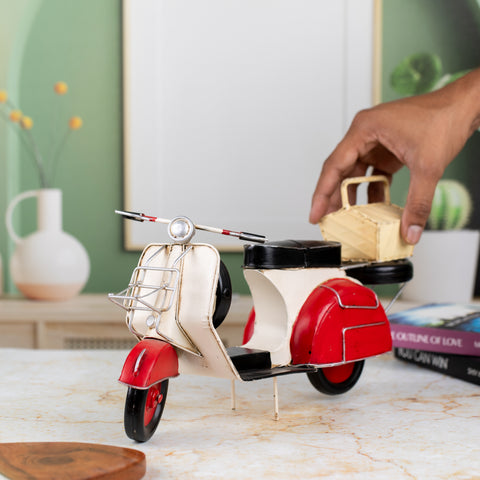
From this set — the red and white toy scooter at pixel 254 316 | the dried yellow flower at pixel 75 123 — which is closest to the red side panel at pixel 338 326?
the red and white toy scooter at pixel 254 316

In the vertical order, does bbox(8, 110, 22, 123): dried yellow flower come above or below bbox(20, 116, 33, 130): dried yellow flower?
above

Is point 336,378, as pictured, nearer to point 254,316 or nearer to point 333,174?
point 254,316

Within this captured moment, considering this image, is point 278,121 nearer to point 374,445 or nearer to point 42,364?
point 42,364

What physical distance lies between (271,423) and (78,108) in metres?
1.87

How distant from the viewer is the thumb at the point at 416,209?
3.01ft

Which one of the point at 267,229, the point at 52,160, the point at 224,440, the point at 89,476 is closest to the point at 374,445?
the point at 224,440

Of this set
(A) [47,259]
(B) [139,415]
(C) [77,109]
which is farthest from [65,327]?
(B) [139,415]

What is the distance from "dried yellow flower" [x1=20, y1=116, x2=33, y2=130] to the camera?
7.25 feet

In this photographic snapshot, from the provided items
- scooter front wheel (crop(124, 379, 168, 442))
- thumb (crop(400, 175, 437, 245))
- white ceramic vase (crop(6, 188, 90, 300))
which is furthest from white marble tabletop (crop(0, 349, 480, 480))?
white ceramic vase (crop(6, 188, 90, 300))

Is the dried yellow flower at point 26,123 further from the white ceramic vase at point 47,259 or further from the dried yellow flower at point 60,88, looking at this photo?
the white ceramic vase at point 47,259

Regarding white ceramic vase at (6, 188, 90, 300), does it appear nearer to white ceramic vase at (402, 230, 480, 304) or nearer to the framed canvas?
the framed canvas

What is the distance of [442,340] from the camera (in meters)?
0.99

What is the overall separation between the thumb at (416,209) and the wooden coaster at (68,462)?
54 centimetres

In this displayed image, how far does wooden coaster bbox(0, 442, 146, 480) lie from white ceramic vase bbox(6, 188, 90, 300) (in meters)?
1.49
